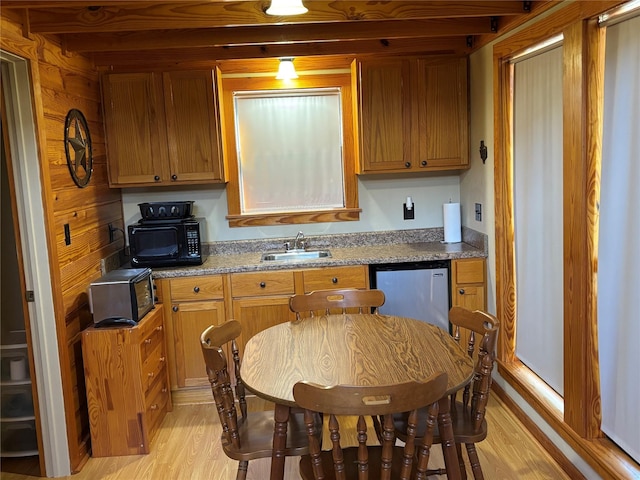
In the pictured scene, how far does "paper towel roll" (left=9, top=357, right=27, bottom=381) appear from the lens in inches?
119

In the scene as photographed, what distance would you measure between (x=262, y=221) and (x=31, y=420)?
1.93 metres

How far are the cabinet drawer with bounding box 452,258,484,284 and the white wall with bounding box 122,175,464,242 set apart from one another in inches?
24.7

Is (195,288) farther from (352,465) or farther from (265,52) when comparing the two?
(352,465)

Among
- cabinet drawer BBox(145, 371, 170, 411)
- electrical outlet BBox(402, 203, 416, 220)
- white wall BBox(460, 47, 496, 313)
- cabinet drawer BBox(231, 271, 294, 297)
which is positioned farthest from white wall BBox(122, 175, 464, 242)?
cabinet drawer BBox(145, 371, 170, 411)

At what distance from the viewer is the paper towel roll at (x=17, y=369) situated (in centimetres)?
302

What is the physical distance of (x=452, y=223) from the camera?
410 centimetres

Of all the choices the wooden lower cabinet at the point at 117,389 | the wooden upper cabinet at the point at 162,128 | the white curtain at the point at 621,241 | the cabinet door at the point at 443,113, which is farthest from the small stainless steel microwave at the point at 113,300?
the white curtain at the point at 621,241

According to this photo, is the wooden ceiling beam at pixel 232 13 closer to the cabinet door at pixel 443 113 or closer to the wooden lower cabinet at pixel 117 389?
the cabinet door at pixel 443 113

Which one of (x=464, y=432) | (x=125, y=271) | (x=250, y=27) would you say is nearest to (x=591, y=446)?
(x=464, y=432)

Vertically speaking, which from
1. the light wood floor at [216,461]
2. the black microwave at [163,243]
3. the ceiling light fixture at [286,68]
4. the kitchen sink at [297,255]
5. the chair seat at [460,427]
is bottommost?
the light wood floor at [216,461]

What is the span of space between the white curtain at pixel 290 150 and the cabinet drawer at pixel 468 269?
102 cm

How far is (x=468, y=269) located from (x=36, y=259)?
2.54m

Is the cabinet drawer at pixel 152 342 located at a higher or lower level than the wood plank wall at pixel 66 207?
lower

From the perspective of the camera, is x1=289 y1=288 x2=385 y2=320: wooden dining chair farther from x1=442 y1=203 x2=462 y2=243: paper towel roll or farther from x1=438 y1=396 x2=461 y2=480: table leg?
x1=442 y1=203 x2=462 y2=243: paper towel roll
